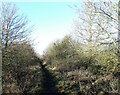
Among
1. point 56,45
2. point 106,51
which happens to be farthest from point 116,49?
point 56,45

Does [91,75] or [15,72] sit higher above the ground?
[15,72]

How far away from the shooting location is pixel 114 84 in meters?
15.4

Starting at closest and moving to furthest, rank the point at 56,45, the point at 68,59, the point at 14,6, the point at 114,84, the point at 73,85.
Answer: the point at 114,84 < the point at 73,85 < the point at 14,6 < the point at 68,59 < the point at 56,45

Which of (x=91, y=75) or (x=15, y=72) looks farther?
(x=91, y=75)

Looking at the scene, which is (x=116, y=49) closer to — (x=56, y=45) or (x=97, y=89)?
(x=97, y=89)

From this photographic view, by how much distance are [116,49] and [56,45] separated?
23228mm

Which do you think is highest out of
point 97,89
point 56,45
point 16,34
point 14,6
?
point 14,6

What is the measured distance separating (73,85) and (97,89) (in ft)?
7.83

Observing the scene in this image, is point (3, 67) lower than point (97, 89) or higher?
higher

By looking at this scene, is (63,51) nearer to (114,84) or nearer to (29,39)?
(29,39)

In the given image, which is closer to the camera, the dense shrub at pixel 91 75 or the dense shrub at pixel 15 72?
the dense shrub at pixel 91 75

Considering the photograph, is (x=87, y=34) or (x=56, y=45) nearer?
(x=87, y=34)

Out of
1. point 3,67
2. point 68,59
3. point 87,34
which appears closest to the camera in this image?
point 3,67

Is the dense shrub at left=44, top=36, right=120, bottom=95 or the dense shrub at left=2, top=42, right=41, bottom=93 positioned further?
the dense shrub at left=2, top=42, right=41, bottom=93
